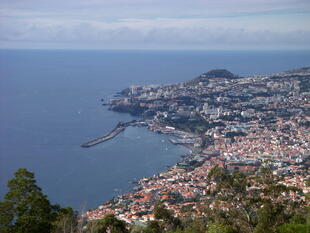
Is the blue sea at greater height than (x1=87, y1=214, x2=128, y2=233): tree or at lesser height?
lesser

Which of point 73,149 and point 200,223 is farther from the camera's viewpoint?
point 73,149

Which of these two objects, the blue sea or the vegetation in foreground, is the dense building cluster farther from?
the blue sea

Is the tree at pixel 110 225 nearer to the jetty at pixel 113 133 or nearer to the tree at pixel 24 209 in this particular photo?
the tree at pixel 24 209

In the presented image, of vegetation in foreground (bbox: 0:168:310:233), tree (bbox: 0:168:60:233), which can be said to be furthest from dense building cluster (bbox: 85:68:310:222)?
tree (bbox: 0:168:60:233)

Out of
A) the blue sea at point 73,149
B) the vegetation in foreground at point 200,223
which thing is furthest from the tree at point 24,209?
the blue sea at point 73,149

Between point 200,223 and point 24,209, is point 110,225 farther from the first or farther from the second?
point 200,223

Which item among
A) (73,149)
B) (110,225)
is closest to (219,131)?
(73,149)
